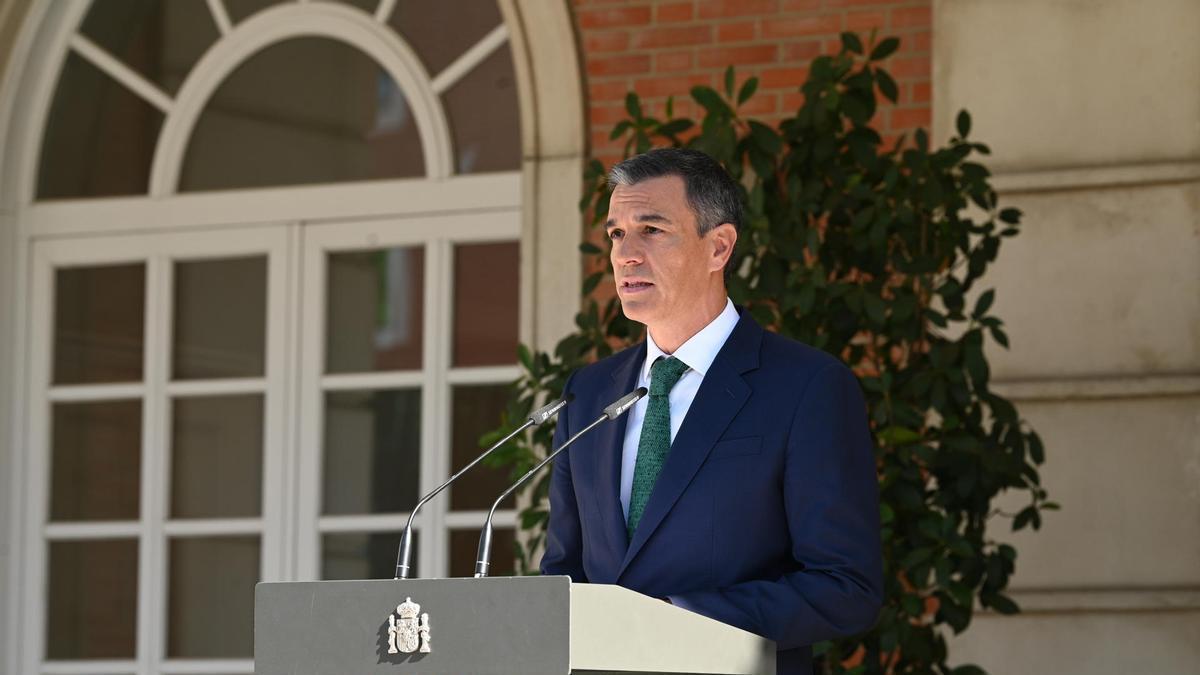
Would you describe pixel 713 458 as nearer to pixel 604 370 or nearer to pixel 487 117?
pixel 604 370

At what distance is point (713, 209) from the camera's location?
101 inches

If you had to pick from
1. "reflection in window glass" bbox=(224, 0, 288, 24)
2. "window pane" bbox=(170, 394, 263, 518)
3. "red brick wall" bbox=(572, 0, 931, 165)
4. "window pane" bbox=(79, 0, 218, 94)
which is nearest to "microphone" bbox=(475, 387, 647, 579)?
"red brick wall" bbox=(572, 0, 931, 165)

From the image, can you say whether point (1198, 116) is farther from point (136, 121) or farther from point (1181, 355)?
point (136, 121)

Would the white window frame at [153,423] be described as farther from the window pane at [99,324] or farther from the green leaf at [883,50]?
the green leaf at [883,50]

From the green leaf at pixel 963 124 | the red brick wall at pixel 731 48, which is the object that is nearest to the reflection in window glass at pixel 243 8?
the red brick wall at pixel 731 48

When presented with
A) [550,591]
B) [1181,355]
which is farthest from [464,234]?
[550,591]

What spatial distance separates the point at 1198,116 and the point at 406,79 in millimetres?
2376

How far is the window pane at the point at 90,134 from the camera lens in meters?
Result: 6.31

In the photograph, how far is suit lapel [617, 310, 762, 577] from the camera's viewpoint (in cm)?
237

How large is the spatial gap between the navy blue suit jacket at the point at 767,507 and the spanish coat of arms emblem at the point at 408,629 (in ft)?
1.49

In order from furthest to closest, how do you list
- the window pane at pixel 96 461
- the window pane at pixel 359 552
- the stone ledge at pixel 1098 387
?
1. the window pane at pixel 96 461
2. the window pane at pixel 359 552
3. the stone ledge at pixel 1098 387

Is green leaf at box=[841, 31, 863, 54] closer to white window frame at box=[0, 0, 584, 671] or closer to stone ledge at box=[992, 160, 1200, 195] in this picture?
stone ledge at box=[992, 160, 1200, 195]

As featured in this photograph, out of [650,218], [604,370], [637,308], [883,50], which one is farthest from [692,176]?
[883,50]

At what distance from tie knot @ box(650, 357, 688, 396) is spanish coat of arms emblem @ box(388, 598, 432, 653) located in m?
0.67
